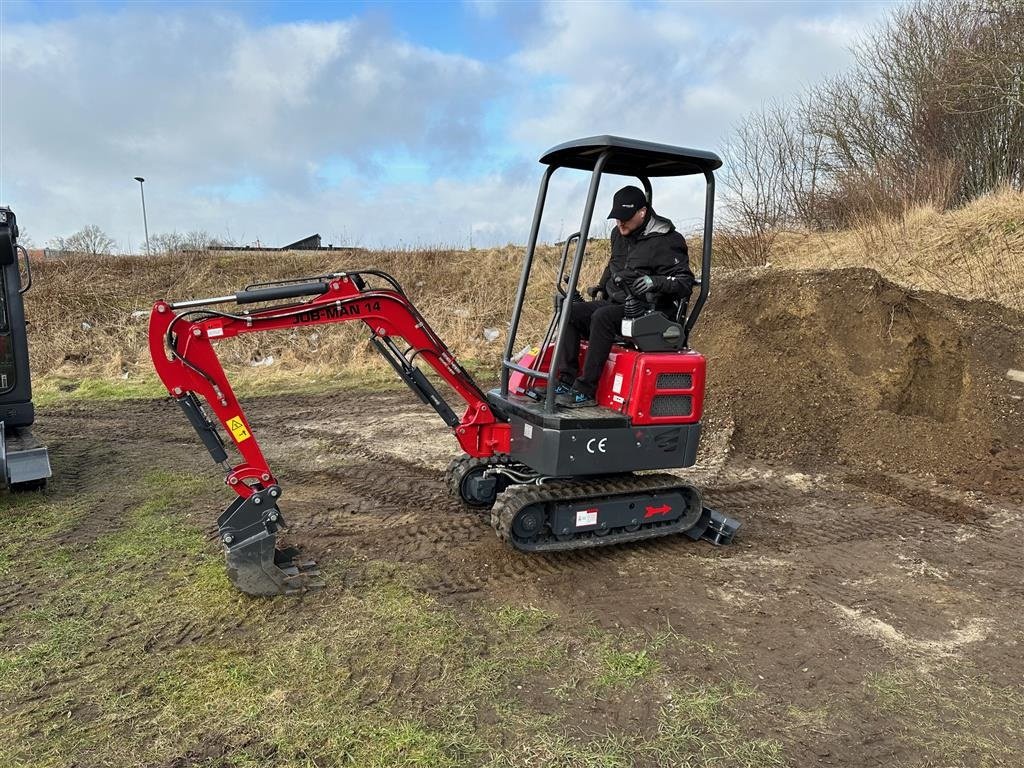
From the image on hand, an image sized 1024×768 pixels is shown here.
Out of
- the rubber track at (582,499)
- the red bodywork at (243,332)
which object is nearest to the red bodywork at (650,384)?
the rubber track at (582,499)

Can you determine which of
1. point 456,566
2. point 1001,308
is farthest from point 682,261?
point 1001,308

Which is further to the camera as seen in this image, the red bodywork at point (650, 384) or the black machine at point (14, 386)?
the black machine at point (14, 386)

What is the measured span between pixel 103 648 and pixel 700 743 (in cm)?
314

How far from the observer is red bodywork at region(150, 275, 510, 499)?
4105 mm

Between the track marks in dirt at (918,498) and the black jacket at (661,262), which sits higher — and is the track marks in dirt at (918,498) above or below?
below

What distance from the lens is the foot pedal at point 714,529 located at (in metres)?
5.38

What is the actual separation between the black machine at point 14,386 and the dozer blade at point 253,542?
3.10 m

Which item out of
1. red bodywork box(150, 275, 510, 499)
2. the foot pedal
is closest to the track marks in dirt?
the foot pedal

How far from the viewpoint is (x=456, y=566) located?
488 centimetres

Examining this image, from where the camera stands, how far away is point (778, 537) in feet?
18.5

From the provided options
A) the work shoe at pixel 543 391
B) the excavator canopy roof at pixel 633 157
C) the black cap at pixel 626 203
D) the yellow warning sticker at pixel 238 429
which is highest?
the excavator canopy roof at pixel 633 157

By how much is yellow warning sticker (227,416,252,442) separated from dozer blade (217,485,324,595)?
1.16 ft

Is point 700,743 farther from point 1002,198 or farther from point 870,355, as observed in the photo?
point 1002,198

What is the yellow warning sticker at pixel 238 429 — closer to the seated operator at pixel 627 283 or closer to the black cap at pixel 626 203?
the seated operator at pixel 627 283
